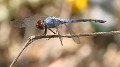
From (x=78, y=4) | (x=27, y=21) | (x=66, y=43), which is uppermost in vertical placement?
(x=27, y=21)

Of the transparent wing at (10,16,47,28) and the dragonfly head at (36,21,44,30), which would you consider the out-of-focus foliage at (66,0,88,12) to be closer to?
the transparent wing at (10,16,47,28)

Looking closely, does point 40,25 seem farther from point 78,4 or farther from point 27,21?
point 78,4

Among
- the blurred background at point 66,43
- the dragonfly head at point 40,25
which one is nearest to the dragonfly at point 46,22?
the dragonfly head at point 40,25

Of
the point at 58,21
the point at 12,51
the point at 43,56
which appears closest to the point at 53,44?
the point at 43,56

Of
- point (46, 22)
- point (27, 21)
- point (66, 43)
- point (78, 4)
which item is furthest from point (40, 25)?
point (66, 43)

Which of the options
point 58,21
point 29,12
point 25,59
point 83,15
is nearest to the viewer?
point 58,21

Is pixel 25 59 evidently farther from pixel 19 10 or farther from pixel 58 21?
pixel 58 21

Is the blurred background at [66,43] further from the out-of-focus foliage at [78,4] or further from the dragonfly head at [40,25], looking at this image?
the dragonfly head at [40,25]

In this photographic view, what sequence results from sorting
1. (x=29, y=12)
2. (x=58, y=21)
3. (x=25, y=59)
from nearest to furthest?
(x=58, y=21) < (x=25, y=59) < (x=29, y=12)

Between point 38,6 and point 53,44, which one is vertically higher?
point 38,6
